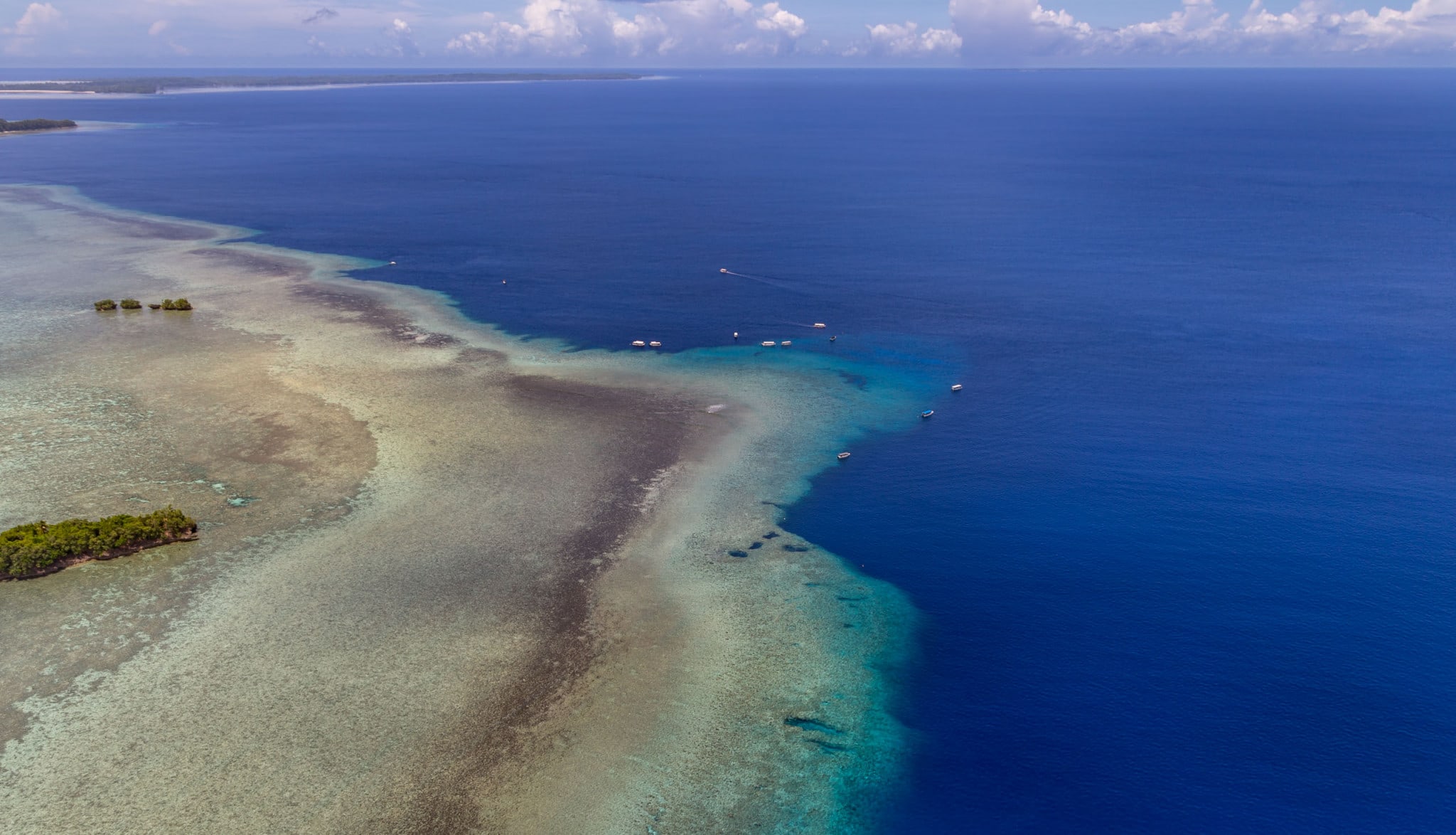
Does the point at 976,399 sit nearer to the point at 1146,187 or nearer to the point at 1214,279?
the point at 1214,279

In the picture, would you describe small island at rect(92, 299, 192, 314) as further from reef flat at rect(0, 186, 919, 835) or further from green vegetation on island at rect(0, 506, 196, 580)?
green vegetation on island at rect(0, 506, 196, 580)

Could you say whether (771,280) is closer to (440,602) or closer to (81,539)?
(440,602)

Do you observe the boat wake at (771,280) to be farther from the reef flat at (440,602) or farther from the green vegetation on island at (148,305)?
the green vegetation on island at (148,305)

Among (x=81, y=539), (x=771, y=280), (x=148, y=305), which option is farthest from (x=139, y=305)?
(x=771, y=280)

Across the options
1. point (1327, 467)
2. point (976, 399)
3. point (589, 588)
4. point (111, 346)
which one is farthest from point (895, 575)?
point (111, 346)

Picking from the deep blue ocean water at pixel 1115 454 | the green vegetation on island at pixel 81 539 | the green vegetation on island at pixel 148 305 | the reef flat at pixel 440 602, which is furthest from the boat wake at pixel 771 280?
the green vegetation on island at pixel 81 539

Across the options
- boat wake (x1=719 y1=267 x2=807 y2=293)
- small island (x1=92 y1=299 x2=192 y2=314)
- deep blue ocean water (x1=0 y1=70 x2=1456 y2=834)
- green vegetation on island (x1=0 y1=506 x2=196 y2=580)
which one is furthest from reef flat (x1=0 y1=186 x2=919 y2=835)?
boat wake (x1=719 y1=267 x2=807 y2=293)
